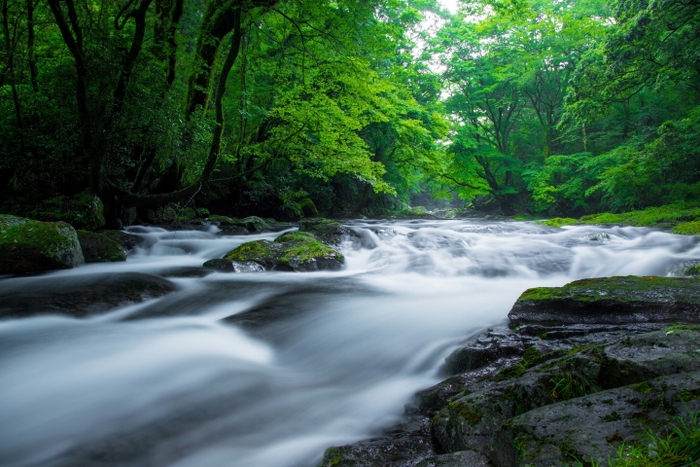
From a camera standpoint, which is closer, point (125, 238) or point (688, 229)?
point (125, 238)

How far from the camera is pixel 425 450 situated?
204cm

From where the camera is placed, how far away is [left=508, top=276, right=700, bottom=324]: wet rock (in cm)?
326

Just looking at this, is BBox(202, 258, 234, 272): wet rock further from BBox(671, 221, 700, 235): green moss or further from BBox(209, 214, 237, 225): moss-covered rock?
BBox(671, 221, 700, 235): green moss

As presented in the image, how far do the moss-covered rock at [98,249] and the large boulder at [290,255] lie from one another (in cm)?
205

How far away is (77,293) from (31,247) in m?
1.65

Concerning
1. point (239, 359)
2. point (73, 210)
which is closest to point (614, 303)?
point (239, 359)

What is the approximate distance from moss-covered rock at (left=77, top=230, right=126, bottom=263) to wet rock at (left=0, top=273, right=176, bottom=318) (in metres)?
1.27

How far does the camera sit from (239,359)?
11.9ft

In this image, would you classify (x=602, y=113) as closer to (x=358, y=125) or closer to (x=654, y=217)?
(x=654, y=217)

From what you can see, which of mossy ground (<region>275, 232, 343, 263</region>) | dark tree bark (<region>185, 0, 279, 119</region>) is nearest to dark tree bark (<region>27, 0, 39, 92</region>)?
dark tree bark (<region>185, 0, 279, 119</region>)

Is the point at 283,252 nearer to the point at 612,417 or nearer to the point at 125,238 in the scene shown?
the point at 125,238

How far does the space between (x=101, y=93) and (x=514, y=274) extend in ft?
27.3

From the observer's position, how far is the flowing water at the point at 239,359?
96.6 inches

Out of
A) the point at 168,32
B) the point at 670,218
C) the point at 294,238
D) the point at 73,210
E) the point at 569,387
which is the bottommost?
the point at 569,387
